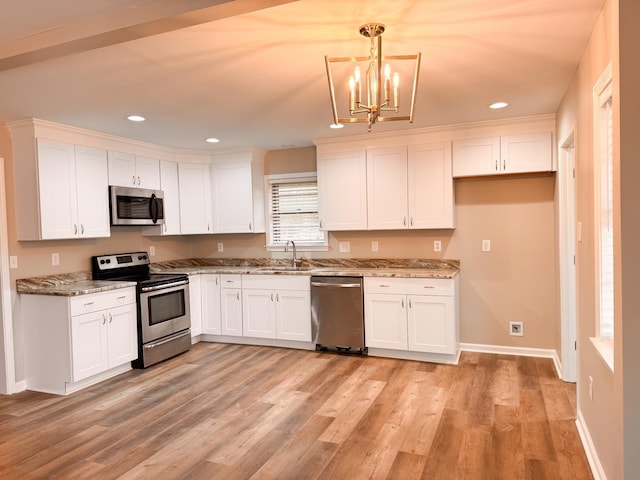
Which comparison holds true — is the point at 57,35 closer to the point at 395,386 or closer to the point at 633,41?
the point at 633,41

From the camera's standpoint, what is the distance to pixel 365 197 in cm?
475

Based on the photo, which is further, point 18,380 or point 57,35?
point 18,380

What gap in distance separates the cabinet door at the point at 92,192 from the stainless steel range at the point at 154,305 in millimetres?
433

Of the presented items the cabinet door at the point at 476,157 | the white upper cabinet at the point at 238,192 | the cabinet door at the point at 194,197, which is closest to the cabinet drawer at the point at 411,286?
the cabinet door at the point at 476,157

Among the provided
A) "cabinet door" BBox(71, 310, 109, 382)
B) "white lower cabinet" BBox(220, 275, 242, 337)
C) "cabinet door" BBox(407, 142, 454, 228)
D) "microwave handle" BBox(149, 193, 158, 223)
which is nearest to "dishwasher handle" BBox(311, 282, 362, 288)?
"cabinet door" BBox(407, 142, 454, 228)

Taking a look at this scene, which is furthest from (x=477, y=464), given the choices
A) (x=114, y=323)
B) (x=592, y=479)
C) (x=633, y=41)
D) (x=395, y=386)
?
(x=114, y=323)

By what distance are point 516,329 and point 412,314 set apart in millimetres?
1151

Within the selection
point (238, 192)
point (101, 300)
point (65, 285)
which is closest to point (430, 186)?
point (238, 192)

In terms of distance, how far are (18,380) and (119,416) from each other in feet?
4.42

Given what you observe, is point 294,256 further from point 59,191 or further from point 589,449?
point 589,449

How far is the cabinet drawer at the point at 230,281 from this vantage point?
507 cm

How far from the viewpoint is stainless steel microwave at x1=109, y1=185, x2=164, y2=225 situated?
4438mm

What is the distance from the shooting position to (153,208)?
16.0 ft

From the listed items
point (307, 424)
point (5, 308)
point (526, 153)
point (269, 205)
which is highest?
point (526, 153)
